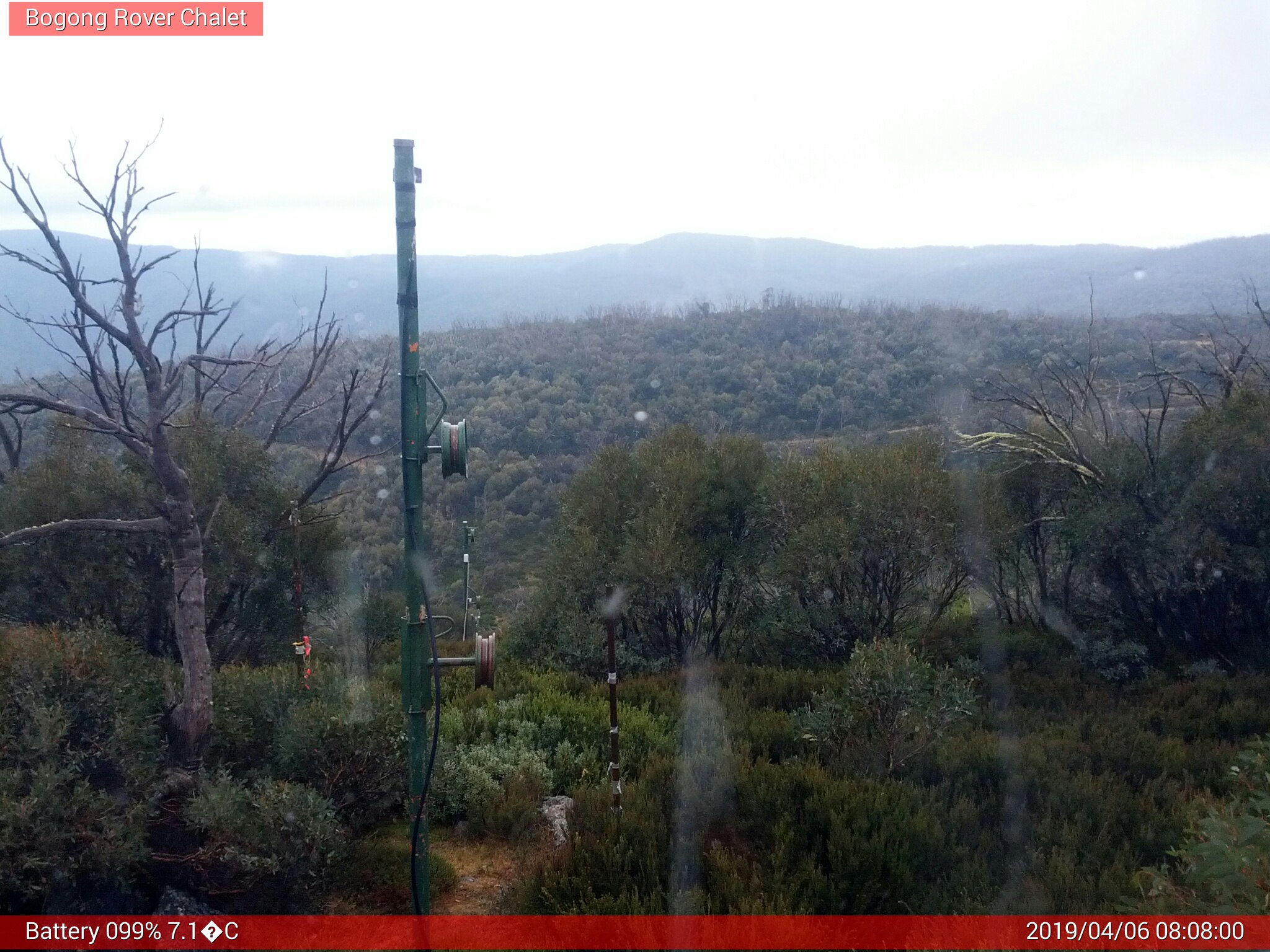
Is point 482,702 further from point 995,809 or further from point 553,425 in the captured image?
point 553,425

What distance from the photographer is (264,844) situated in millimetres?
4750

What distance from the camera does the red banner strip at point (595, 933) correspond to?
13.6ft

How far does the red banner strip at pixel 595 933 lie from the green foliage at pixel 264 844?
15 centimetres

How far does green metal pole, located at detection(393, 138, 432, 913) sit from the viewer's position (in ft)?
13.6

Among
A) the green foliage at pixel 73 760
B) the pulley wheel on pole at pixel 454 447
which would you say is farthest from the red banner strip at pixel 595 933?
the pulley wheel on pole at pixel 454 447

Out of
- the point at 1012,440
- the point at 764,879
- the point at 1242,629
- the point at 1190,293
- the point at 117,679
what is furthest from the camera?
the point at 1190,293

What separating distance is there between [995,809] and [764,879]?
6.93 ft

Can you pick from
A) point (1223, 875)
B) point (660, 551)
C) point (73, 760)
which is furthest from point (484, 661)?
point (660, 551)

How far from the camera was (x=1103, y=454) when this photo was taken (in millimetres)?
12180

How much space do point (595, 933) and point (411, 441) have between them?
2.69m

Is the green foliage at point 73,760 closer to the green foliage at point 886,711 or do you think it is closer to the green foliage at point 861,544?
the green foliage at point 886,711

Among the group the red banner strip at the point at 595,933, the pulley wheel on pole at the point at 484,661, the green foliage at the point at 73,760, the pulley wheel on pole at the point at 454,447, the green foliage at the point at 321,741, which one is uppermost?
the pulley wheel on pole at the point at 454,447

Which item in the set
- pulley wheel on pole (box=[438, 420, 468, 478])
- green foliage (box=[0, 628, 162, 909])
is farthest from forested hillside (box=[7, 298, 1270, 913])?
pulley wheel on pole (box=[438, 420, 468, 478])

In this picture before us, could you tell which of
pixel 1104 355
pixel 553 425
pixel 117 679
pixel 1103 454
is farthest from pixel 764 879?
pixel 1104 355
